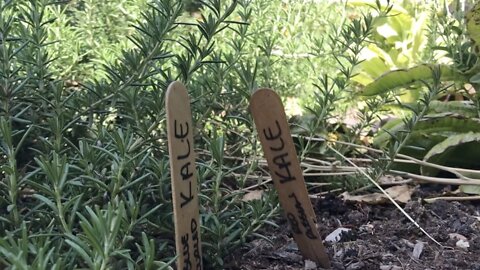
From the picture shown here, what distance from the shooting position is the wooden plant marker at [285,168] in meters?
1.32

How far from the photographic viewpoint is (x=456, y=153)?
2271 mm

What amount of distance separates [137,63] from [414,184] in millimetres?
1163

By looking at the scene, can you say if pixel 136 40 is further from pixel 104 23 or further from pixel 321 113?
pixel 104 23

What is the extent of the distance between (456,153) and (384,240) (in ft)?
2.55

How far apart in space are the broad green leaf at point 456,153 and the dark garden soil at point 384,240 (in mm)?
241

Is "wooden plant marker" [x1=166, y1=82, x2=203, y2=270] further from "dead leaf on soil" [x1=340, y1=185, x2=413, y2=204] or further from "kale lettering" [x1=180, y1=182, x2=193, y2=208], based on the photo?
"dead leaf on soil" [x1=340, y1=185, x2=413, y2=204]

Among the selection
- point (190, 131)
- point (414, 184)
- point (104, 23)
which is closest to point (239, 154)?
point (414, 184)

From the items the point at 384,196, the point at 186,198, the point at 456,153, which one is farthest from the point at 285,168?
the point at 456,153

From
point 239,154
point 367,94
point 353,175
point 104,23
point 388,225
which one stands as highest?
point 104,23

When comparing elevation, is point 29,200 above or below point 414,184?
above

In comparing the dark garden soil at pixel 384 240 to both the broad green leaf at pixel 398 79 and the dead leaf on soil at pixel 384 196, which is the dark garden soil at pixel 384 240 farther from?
the broad green leaf at pixel 398 79

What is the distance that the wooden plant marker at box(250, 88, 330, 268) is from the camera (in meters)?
1.32

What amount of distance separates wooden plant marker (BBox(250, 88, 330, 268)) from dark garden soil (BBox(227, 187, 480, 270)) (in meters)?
0.07

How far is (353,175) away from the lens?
1.91 m
